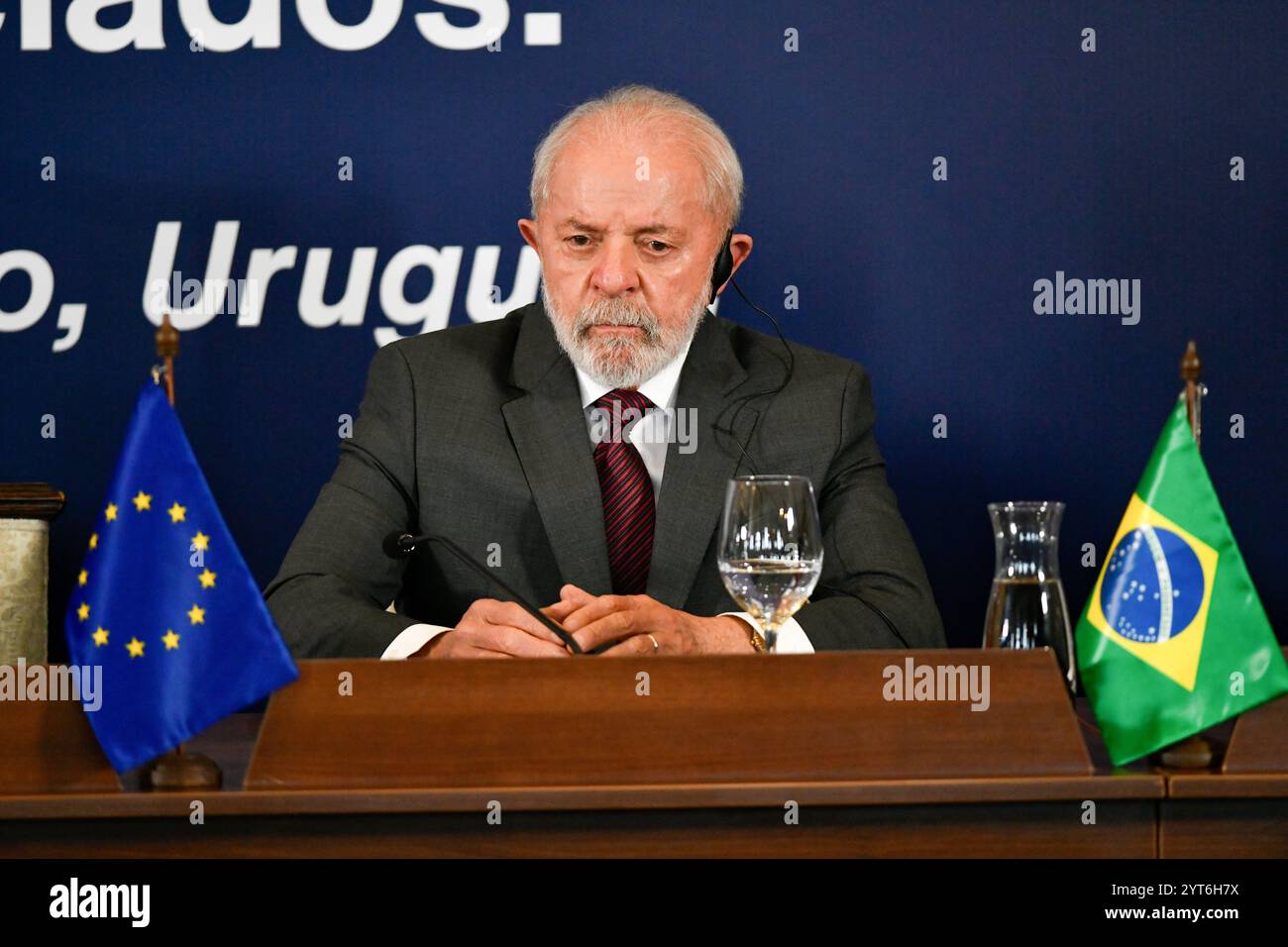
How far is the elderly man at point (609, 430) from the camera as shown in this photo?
2318 millimetres

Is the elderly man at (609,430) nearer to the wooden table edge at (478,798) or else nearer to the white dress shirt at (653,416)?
the white dress shirt at (653,416)

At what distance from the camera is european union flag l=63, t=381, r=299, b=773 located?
136 centimetres

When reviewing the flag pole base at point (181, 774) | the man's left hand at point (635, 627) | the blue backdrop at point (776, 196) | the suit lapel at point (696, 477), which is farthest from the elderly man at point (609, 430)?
the flag pole base at point (181, 774)

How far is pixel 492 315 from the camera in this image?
3.13 meters

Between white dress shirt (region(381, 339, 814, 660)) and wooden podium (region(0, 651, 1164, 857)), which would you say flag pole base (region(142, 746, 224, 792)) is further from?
white dress shirt (region(381, 339, 814, 660))

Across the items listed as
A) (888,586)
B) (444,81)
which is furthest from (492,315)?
(888,586)

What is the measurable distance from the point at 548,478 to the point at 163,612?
3.24 ft

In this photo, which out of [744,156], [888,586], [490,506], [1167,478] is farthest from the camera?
[744,156]

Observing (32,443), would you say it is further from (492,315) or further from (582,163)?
(582,163)

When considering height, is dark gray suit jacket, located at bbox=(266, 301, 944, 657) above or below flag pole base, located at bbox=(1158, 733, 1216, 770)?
above

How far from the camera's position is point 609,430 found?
2439 millimetres

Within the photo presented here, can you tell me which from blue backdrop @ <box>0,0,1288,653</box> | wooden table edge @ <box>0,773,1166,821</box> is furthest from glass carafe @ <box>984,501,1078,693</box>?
blue backdrop @ <box>0,0,1288,653</box>

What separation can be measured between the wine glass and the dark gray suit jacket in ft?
2.06

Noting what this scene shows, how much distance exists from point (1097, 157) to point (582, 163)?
1.24m
